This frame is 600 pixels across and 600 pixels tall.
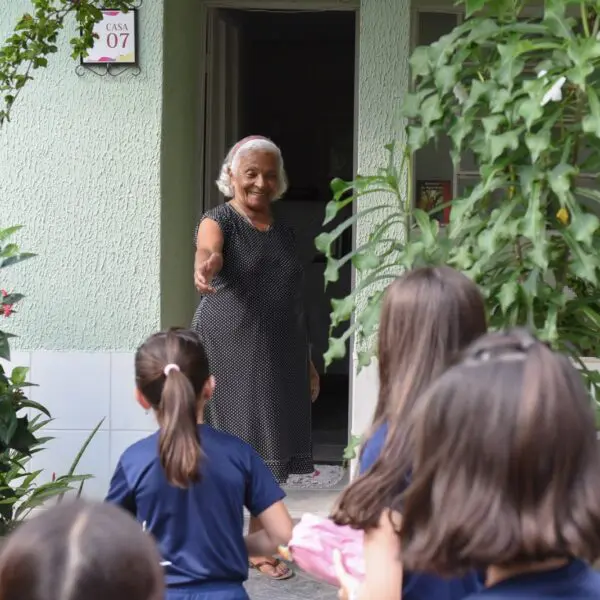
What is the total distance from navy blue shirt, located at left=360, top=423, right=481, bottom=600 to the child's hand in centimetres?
10

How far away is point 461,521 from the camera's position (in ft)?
5.11

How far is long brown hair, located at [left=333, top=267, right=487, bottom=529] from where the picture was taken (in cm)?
209

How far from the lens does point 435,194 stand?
568 cm

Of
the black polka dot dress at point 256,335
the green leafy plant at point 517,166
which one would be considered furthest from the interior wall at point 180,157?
the green leafy plant at point 517,166

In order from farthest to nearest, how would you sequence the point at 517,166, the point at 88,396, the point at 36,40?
1. the point at 88,396
2. the point at 36,40
3. the point at 517,166

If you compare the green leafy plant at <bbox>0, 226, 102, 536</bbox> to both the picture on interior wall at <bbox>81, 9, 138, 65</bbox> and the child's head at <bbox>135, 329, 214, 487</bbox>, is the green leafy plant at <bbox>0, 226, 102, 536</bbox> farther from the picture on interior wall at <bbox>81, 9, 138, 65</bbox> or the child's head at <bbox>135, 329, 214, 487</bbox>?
the child's head at <bbox>135, 329, 214, 487</bbox>

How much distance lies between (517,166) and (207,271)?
1.70 m

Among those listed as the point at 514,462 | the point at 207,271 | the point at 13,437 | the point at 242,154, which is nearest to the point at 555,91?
the point at 514,462

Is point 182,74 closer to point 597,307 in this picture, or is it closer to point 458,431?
point 597,307

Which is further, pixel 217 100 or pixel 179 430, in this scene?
pixel 217 100

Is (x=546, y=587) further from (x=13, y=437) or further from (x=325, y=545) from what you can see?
(x=13, y=437)

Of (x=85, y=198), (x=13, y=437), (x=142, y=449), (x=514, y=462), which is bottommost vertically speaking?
(x=13, y=437)

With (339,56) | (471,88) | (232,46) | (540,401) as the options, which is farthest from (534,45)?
(339,56)

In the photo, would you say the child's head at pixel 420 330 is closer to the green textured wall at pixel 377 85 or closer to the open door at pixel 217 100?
the green textured wall at pixel 377 85
